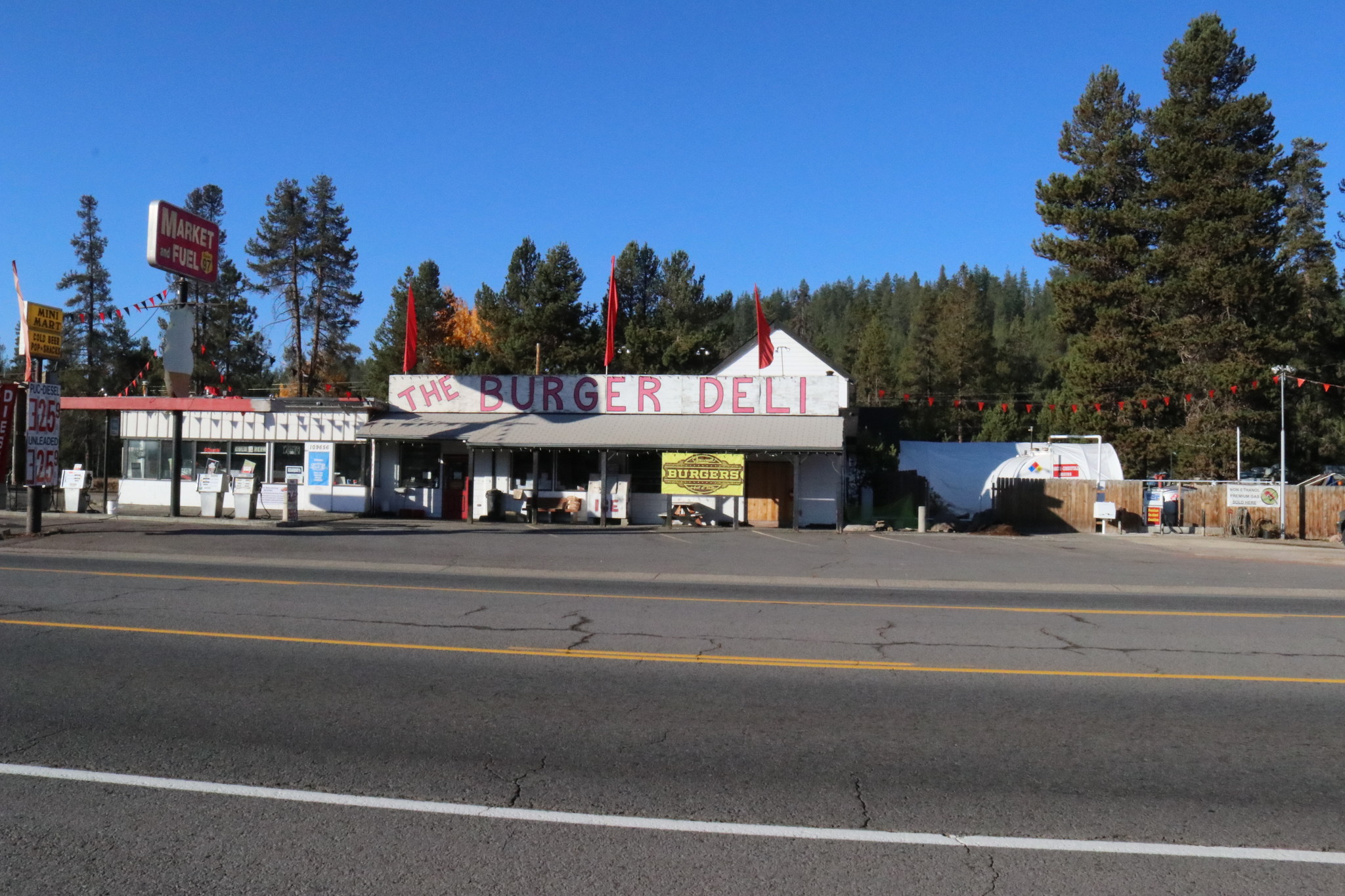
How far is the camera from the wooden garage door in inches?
1111

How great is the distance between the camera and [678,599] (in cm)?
1312

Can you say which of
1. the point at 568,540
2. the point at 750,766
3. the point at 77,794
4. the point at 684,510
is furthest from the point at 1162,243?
the point at 77,794

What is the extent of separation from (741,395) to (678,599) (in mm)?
16894

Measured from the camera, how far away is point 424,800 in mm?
5172

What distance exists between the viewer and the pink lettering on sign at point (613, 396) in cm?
3002

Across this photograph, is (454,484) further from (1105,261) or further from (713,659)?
(1105,261)

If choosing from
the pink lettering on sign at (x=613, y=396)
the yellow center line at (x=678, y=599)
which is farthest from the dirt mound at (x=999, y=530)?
the yellow center line at (x=678, y=599)

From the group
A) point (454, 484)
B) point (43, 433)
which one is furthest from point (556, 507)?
point (43, 433)

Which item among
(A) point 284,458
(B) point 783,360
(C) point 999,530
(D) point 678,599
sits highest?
(B) point 783,360

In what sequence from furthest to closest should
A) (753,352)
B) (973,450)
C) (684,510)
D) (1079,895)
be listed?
(753,352)
(973,450)
(684,510)
(1079,895)

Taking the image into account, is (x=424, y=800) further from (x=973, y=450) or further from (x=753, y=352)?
(x=753, y=352)

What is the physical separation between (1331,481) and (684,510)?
25.3 metres

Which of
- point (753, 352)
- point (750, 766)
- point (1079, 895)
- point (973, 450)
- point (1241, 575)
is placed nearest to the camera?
point (1079, 895)

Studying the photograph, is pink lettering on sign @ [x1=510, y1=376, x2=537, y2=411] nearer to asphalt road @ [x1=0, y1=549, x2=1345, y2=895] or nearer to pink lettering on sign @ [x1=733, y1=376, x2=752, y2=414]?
pink lettering on sign @ [x1=733, y1=376, x2=752, y2=414]
